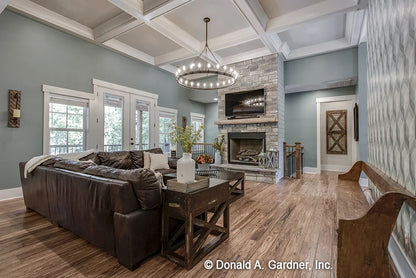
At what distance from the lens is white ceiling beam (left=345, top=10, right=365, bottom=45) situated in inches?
150

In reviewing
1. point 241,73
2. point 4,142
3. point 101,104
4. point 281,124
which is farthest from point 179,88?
point 4,142

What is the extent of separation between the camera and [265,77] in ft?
17.7

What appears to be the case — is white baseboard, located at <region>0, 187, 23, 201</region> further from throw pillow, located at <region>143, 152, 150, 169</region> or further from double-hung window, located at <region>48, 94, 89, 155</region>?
throw pillow, located at <region>143, 152, 150, 169</region>

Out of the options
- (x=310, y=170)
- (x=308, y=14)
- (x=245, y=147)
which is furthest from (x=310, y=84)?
(x=310, y=170)

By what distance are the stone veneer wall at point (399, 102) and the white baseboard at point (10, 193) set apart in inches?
216

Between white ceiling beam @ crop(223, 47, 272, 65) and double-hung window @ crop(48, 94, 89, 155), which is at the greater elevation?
white ceiling beam @ crop(223, 47, 272, 65)

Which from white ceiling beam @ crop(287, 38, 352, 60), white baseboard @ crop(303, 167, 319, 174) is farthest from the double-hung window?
white baseboard @ crop(303, 167, 319, 174)

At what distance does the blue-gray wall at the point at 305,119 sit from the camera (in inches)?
259

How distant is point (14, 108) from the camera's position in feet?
11.9

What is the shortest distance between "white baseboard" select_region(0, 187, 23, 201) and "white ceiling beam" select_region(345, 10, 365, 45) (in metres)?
7.11

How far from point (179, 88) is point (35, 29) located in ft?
13.7

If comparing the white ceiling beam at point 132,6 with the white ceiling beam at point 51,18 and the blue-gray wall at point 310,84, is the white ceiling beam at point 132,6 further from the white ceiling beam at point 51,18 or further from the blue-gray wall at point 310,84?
the blue-gray wall at point 310,84

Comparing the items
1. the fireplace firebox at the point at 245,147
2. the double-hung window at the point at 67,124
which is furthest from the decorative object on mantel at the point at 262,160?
the double-hung window at the point at 67,124

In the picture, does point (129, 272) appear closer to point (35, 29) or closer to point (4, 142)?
point (4, 142)
